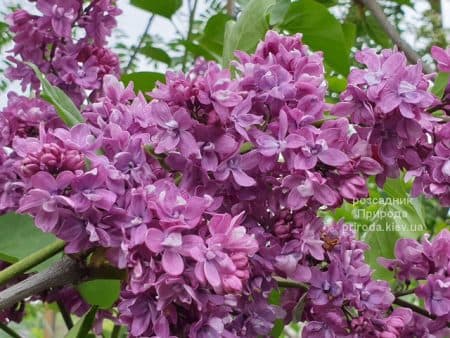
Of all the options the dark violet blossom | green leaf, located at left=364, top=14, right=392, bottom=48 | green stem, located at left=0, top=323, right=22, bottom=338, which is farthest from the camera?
green leaf, located at left=364, top=14, right=392, bottom=48

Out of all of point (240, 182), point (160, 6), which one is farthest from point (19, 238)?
point (160, 6)

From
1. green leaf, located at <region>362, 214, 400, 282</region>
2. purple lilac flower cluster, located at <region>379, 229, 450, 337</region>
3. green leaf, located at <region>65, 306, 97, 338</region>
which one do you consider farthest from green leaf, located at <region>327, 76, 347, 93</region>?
green leaf, located at <region>65, 306, 97, 338</region>

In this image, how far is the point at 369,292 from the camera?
1.69 ft

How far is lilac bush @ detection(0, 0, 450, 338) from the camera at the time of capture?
413 mm

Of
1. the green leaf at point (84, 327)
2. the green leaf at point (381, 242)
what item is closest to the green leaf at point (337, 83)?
the green leaf at point (381, 242)

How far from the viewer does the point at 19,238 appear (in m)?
0.58

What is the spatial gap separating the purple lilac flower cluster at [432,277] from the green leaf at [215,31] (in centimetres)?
47

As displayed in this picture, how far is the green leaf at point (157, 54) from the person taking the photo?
1165mm

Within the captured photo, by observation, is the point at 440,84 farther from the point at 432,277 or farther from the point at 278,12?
the point at 278,12

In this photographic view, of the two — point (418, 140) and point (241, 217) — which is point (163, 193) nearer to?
point (241, 217)

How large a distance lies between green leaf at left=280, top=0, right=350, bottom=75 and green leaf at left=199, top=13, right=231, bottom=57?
15 centimetres

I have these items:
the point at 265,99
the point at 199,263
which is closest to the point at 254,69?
the point at 265,99

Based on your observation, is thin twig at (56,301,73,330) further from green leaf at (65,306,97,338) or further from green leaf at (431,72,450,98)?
green leaf at (431,72,450,98)

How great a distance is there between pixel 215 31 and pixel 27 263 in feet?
1.95
